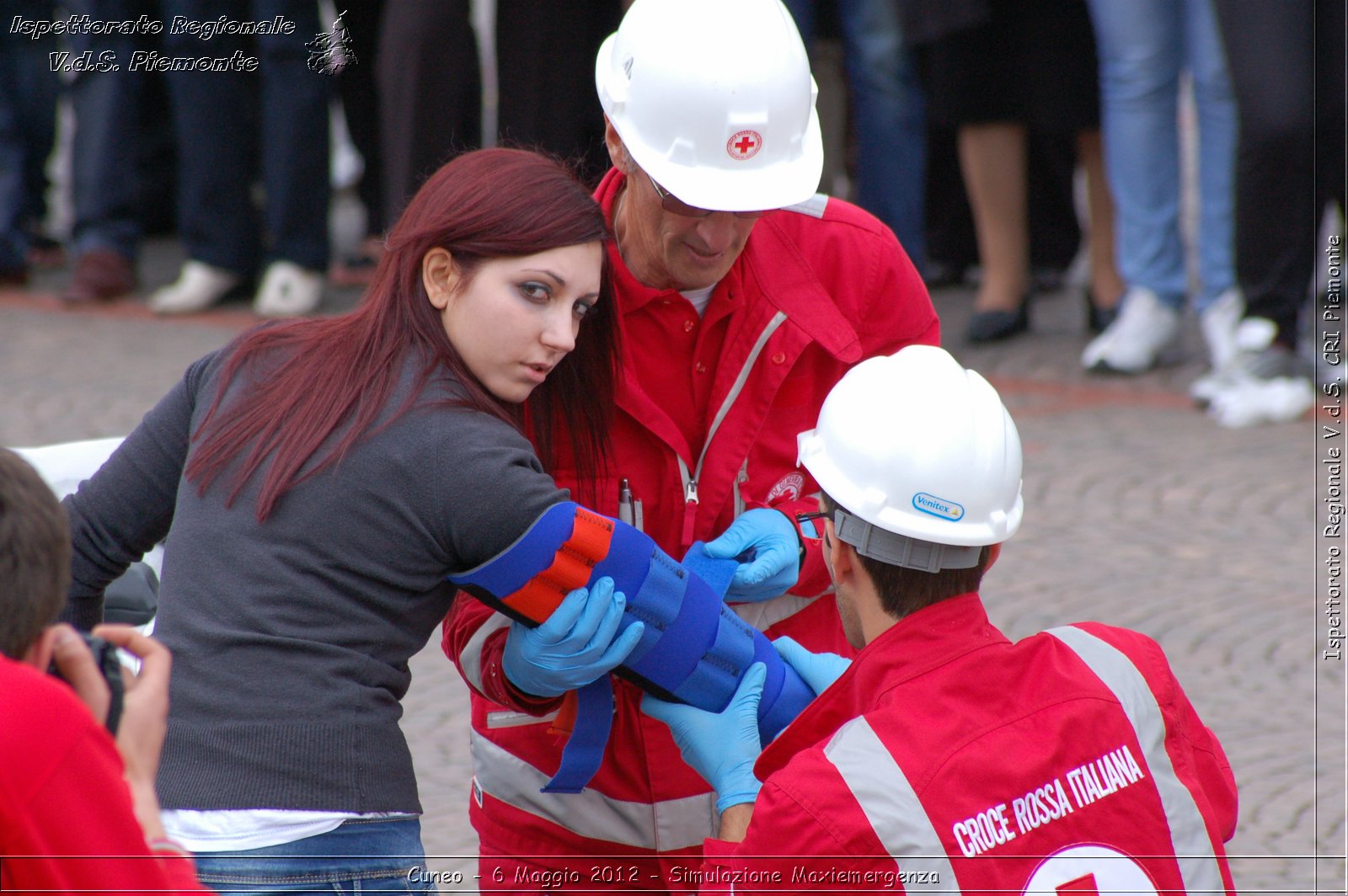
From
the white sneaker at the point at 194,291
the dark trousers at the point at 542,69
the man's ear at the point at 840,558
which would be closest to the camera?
the man's ear at the point at 840,558

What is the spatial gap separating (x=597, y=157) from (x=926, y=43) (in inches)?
64.4

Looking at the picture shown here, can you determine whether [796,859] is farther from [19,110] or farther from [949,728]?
[19,110]

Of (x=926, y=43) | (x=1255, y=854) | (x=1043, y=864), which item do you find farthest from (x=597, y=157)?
(x=1043, y=864)

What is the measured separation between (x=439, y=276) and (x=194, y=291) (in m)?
A: 5.47

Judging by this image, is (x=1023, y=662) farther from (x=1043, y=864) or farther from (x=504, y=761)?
(x=504, y=761)

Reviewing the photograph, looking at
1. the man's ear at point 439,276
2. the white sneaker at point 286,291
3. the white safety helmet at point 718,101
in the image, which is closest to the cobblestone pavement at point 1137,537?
the white sneaker at point 286,291

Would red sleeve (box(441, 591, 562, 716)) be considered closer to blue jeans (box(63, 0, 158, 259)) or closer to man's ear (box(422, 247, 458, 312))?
man's ear (box(422, 247, 458, 312))

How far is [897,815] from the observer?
185 centimetres

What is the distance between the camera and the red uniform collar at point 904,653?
2041 millimetres

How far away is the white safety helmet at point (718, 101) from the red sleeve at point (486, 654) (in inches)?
27.9

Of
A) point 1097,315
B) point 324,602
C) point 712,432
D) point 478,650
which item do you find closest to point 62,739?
point 324,602

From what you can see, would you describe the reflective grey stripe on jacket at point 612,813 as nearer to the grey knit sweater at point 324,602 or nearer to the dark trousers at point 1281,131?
the grey knit sweater at point 324,602

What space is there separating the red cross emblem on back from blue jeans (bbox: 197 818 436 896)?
3.53ft

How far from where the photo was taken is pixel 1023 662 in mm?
2012
